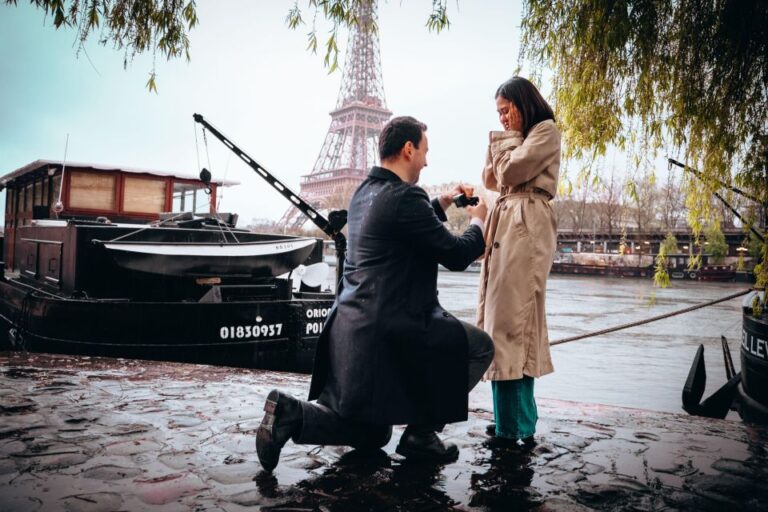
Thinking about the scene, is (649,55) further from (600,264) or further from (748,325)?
(600,264)

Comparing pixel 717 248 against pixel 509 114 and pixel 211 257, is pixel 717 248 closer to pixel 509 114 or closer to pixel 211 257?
pixel 211 257

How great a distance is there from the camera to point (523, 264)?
2.83 meters

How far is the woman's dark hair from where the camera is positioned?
296 cm

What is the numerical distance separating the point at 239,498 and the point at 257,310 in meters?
4.27

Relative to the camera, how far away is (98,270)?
6.23 meters

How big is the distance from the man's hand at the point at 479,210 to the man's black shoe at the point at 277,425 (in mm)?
1194

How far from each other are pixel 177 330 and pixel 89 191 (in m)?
3.92

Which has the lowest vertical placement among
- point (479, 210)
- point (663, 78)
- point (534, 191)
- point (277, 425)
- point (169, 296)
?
point (277, 425)

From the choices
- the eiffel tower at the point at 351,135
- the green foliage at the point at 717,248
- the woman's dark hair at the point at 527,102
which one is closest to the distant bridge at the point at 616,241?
the green foliage at the point at 717,248

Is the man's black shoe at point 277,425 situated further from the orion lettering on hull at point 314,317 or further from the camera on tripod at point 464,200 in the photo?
the orion lettering on hull at point 314,317

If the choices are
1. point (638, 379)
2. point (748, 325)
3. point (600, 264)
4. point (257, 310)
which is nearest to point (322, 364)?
point (257, 310)

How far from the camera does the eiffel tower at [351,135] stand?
56.0 m

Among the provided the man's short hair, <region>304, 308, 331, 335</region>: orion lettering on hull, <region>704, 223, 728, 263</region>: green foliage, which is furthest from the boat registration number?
<region>704, 223, 728, 263</region>: green foliage

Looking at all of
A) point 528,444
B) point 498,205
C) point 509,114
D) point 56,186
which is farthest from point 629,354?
point 56,186
